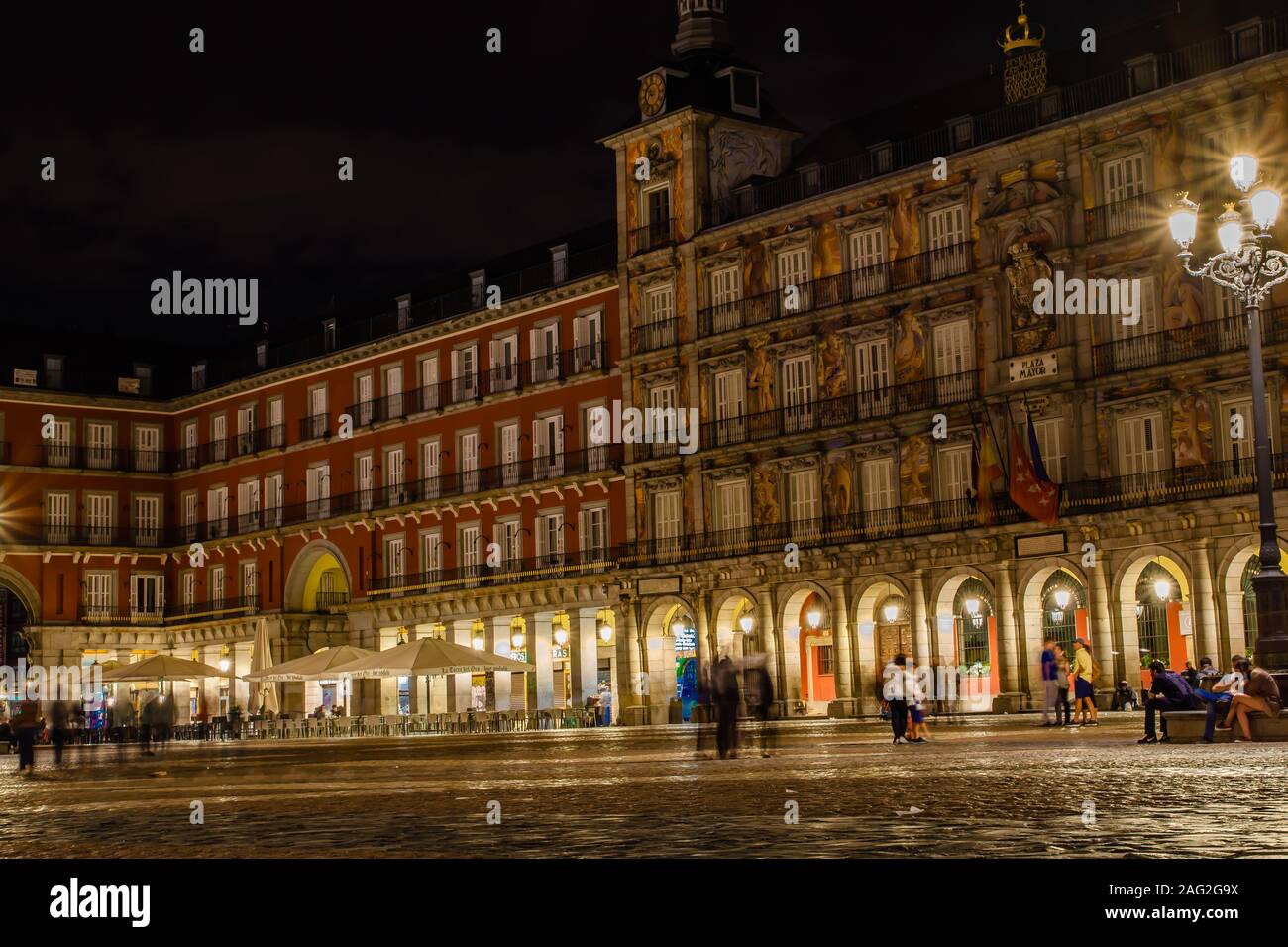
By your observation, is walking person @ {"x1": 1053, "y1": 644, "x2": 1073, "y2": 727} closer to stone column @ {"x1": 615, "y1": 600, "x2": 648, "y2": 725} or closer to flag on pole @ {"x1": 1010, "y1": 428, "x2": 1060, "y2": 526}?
flag on pole @ {"x1": 1010, "y1": 428, "x2": 1060, "y2": 526}

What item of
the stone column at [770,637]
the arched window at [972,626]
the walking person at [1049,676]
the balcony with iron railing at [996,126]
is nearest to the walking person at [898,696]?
the walking person at [1049,676]

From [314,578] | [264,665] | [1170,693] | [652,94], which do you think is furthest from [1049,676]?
[314,578]

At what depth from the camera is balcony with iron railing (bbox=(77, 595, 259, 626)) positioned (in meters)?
68.8

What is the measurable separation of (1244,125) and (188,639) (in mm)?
47019

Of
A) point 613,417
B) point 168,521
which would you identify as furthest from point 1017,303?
point 168,521

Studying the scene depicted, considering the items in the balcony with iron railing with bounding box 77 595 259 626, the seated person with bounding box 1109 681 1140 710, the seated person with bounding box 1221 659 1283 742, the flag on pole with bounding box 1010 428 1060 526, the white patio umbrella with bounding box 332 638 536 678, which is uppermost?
the flag on pole with bounding box 1010 428 1060 526

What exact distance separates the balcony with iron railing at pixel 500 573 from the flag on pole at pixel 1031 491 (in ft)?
50.4

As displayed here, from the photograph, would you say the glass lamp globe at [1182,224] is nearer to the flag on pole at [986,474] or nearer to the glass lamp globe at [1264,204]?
the glass lamp globe at [1264,204]

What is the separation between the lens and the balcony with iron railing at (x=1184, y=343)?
3916 cm

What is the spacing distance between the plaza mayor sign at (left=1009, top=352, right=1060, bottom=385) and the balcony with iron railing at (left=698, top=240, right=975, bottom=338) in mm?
2972

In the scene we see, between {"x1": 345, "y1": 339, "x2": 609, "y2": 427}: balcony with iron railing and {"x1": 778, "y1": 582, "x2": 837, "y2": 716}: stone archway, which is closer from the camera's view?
{"x1": 778, "y1": 582, "x2": 837, "y2": 716}: stone archway

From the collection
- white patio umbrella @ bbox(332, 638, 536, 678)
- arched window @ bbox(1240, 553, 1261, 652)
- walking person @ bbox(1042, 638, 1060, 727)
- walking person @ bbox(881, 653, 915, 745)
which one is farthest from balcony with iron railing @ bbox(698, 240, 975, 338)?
walking person @ bbox(881, 653, 915, 745)
